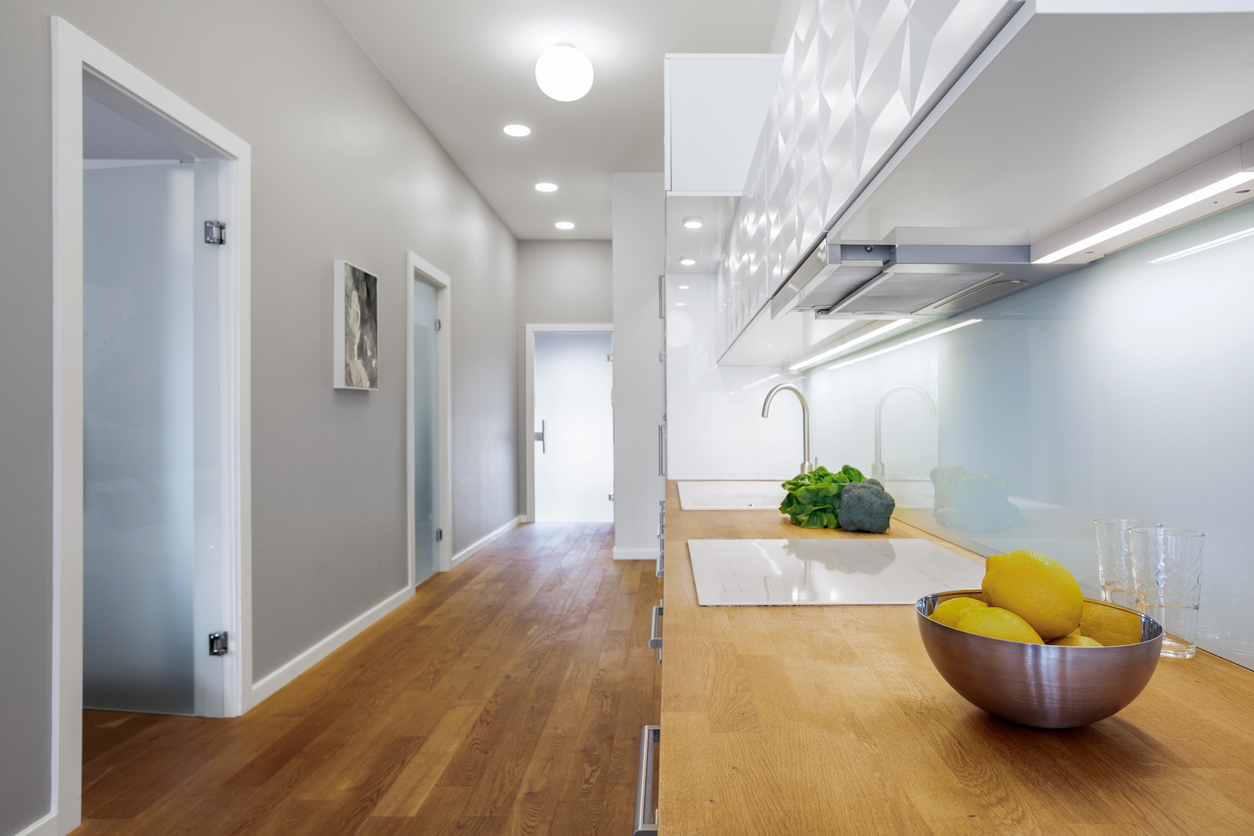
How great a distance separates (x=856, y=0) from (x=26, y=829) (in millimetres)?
2355

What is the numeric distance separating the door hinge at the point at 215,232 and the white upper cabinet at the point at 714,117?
5.07 ft

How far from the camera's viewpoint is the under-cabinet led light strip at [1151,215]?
2.27 feet

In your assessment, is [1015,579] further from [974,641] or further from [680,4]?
[680,4]

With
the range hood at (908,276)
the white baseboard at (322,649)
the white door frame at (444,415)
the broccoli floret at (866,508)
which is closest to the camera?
the range hood at (908,276)

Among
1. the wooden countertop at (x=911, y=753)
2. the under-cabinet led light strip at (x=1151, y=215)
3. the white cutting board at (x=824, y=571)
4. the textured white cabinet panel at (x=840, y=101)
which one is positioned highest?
the textured white cabinet panel at (x=840, y=101)

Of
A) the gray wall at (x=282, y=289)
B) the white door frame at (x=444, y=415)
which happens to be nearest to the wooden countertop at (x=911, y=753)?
the gray wall at (x=282, y=289)

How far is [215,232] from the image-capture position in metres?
2.34

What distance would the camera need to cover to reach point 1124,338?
3.27 feet

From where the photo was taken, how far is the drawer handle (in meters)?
0.81

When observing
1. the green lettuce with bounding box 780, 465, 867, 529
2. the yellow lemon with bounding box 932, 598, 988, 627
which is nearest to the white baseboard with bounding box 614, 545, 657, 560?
the green lettuce with bounding box 780, 465, 867, 529

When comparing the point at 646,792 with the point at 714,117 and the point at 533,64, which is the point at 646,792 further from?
the point at 533,64

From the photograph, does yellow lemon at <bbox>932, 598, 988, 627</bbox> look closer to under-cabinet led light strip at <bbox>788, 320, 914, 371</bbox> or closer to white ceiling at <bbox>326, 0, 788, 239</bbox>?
under-cabinet led light strip at <bbox>788, 320, 914, 371</bbox>

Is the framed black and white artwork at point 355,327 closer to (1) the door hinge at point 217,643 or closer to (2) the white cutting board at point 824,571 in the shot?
(1) the door hinge at point 217,643

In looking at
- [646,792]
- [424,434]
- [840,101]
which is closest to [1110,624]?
[646,792]
